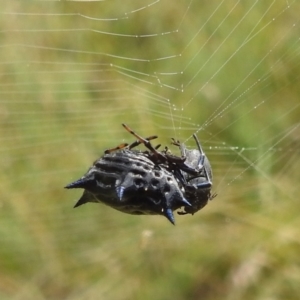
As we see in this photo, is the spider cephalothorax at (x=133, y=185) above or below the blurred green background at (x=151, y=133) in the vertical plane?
above

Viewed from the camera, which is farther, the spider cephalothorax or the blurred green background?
the blurred green background

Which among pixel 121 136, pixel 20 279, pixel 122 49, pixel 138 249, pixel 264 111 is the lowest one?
pixel 20 279

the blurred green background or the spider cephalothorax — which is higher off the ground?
the spider cephalothorax

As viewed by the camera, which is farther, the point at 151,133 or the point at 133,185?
the point at 151,133

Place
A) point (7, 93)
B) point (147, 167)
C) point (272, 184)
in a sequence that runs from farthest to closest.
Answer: point (7, 93) < point (272, 184) < point (147, 167)

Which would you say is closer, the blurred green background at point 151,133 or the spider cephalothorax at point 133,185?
the spider cephalothorax at point 133,185

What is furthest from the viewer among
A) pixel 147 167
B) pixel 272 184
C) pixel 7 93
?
pixel 7 93

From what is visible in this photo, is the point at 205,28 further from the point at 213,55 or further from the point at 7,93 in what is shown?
the point at 7,93

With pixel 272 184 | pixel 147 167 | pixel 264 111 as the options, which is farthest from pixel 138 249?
pixel 147 167
